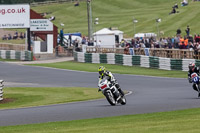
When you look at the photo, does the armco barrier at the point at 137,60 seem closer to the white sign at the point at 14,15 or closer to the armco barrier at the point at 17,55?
the armco barrier at the point at 17,55

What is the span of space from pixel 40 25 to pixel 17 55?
3.80 m

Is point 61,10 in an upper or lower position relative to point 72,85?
upper

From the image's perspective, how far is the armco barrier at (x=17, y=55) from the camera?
56469 millimetres

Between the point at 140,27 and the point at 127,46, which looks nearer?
the point at 127,46

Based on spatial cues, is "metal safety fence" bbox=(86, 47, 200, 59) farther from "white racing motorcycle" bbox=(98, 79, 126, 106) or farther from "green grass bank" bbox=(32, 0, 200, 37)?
"white racing motorcycle" bbox=(98, 79, 126, 106)

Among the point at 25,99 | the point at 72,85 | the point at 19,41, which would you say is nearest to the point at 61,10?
the point at 19,41

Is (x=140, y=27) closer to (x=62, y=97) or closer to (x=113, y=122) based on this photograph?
(x=62, y=97)

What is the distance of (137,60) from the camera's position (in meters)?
45.5

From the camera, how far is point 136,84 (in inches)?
1276

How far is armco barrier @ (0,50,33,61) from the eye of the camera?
56469mm

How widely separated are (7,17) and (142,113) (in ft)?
136

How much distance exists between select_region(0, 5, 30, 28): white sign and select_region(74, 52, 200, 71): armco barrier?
752cm

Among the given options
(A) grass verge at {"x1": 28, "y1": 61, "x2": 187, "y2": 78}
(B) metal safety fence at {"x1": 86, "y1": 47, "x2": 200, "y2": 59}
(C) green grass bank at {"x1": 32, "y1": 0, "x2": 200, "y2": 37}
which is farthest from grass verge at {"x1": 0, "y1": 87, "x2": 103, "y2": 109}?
(C) green grass bank at {"x1": 32, "y1": 0, "x2": 200, "y2": 37}

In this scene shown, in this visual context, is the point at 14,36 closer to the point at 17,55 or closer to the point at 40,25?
the point at 40,25
